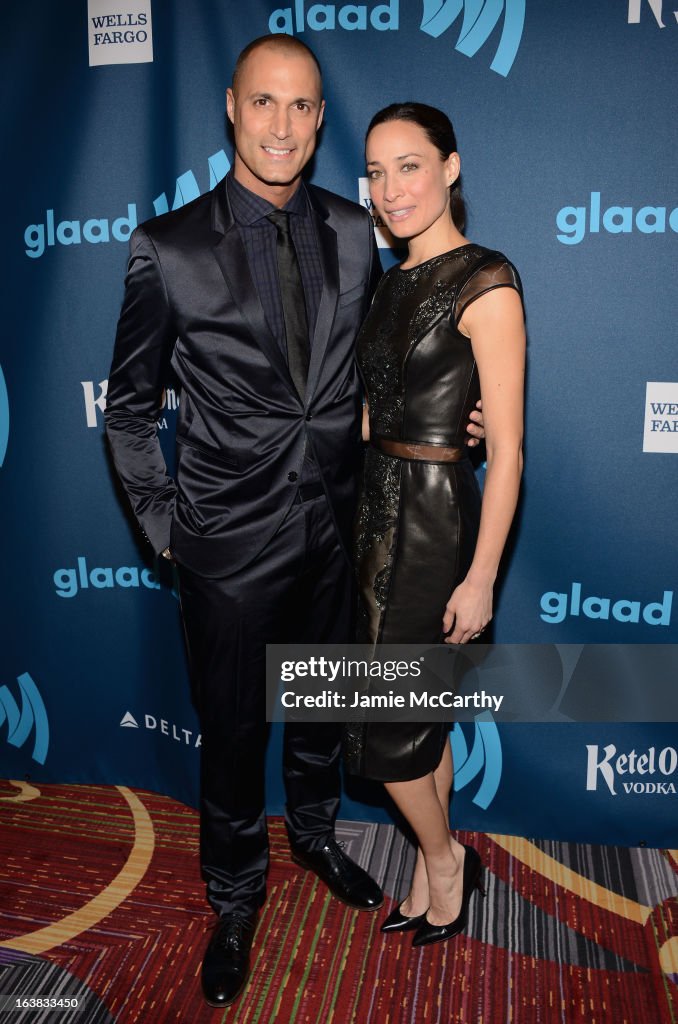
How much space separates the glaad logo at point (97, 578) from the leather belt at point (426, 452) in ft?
4.40

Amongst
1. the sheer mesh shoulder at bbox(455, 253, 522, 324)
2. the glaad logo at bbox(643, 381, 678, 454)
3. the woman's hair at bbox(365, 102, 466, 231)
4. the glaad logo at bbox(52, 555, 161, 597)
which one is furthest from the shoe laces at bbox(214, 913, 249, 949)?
the woman's hair at bbox(365, 102, 466, 231)

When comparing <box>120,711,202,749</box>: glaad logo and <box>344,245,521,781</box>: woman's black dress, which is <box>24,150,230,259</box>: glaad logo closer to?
<box>344,245,521,781</box>: woman's black dress

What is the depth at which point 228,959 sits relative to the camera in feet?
7.75

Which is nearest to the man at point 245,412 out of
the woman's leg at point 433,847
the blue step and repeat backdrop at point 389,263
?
the woman's leg at point 433,847

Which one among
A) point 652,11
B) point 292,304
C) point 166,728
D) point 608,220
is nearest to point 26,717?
point 166,728

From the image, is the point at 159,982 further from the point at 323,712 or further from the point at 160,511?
the point at 160,511

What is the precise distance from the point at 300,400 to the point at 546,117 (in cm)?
119

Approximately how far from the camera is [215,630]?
2316 mm

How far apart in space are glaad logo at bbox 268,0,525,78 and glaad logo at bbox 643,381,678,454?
1.03m

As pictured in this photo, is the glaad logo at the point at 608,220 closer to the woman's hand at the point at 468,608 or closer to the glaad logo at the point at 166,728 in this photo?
the woman's hand at the point at 468,608

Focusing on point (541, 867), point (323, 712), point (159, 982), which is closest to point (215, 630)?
point (323, 712)

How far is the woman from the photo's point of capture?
199 cm

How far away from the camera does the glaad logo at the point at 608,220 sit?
8.48ft

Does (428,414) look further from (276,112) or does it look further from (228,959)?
(228,959)
